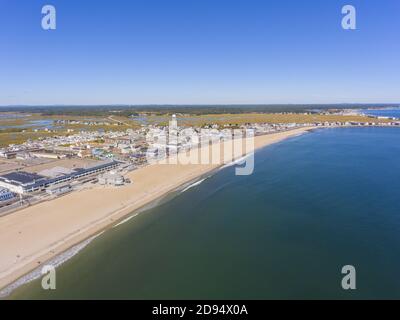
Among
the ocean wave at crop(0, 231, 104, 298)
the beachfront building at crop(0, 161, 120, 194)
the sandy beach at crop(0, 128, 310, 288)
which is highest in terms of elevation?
the beachfront building at crop(0, 161, 120, 194)

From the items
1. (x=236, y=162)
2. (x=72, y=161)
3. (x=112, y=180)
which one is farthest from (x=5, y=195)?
(x=236, y=162)

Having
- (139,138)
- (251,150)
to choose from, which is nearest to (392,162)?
(251,150)

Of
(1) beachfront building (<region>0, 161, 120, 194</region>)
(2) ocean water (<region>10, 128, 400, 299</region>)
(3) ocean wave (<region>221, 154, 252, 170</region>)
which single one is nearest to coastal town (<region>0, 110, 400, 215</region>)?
(1) beachfront building (<region>0, 161, 120, 194</region>)

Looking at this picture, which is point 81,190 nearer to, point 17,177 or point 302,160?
point 17,177

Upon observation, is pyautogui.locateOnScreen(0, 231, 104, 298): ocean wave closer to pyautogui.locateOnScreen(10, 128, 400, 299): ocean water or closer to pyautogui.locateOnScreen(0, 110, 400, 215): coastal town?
pyautogui.locateOnScreen(10, 128, 400, 299): ocean water
